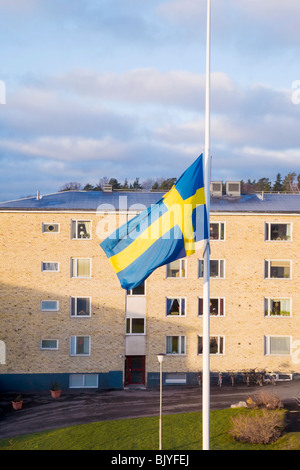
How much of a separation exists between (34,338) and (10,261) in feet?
19.8

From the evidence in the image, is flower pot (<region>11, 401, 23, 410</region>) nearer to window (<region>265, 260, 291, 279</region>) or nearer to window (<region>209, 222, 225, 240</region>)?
window (<region>209, 222, 225, 240</region>)

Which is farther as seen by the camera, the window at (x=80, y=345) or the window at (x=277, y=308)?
the window at (x=277, y=308)

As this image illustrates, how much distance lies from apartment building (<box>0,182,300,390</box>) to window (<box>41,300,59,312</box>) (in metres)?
0.08

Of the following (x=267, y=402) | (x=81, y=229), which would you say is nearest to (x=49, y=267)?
(x=81, y=229)

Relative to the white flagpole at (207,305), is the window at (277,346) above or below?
below

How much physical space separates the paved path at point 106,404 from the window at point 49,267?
29.7ft

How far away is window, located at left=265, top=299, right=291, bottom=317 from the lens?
36531 mm

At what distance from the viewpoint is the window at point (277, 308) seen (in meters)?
36.5

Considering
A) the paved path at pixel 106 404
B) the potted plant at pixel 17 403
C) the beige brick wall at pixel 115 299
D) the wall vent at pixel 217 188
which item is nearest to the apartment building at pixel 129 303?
the beige brick wall at pixel 115 299

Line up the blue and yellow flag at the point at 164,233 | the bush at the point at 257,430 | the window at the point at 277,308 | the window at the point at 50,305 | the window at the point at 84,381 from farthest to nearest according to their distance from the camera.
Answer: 1. the window at the point at 277,308
2. the window at the point at 84,381
3. the window at the point at 50,305
4. the bush at the point at 257,430
5. the blue and yellow flag at the point at 164,233

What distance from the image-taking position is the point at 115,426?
26641 mm

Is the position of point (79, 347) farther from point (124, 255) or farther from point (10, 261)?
point (124, 255)

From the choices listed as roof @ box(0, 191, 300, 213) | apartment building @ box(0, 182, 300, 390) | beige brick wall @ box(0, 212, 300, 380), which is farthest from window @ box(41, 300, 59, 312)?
roof @ box(0, 191, 300, 213)

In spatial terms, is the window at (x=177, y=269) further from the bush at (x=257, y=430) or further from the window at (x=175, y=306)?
the bush at (x=257, y=430)
